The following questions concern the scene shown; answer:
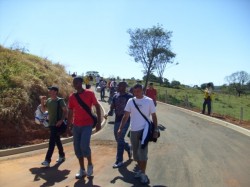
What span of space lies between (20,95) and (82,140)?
541 centimetres

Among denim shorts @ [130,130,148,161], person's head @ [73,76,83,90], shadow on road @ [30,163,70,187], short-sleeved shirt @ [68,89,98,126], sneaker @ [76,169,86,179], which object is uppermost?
person's head @ [73,76,83,90]

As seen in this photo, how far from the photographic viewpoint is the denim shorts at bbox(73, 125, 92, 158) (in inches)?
321

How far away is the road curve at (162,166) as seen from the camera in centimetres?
808

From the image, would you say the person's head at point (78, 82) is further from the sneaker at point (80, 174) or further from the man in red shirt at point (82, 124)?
the sneaker at point (80, 174)

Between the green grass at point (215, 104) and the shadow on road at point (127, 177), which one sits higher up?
the green grass at point (215, 104)

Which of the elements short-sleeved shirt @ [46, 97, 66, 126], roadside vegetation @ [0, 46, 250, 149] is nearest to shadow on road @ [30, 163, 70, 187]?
short-sleeved shirt @ [46, 97, 66, 126]

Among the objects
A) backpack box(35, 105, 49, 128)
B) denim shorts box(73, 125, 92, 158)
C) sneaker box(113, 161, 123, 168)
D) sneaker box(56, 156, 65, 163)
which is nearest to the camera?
denim shorts box(73, 125, 92, 158)

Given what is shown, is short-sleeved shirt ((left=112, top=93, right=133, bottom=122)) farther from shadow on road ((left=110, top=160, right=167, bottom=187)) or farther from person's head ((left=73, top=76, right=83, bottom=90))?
person's head ((left=73, top=76, right=83, bottom=90))

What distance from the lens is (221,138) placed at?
48.5 ft

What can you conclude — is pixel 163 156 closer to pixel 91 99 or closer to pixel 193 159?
pixel 193 159

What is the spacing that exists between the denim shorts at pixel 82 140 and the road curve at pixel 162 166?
54cm

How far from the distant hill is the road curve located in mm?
1096

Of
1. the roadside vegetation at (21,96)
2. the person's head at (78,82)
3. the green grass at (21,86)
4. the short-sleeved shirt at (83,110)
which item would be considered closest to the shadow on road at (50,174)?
the short-sleeved shirt at (83,110)

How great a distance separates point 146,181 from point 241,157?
4365 mm
